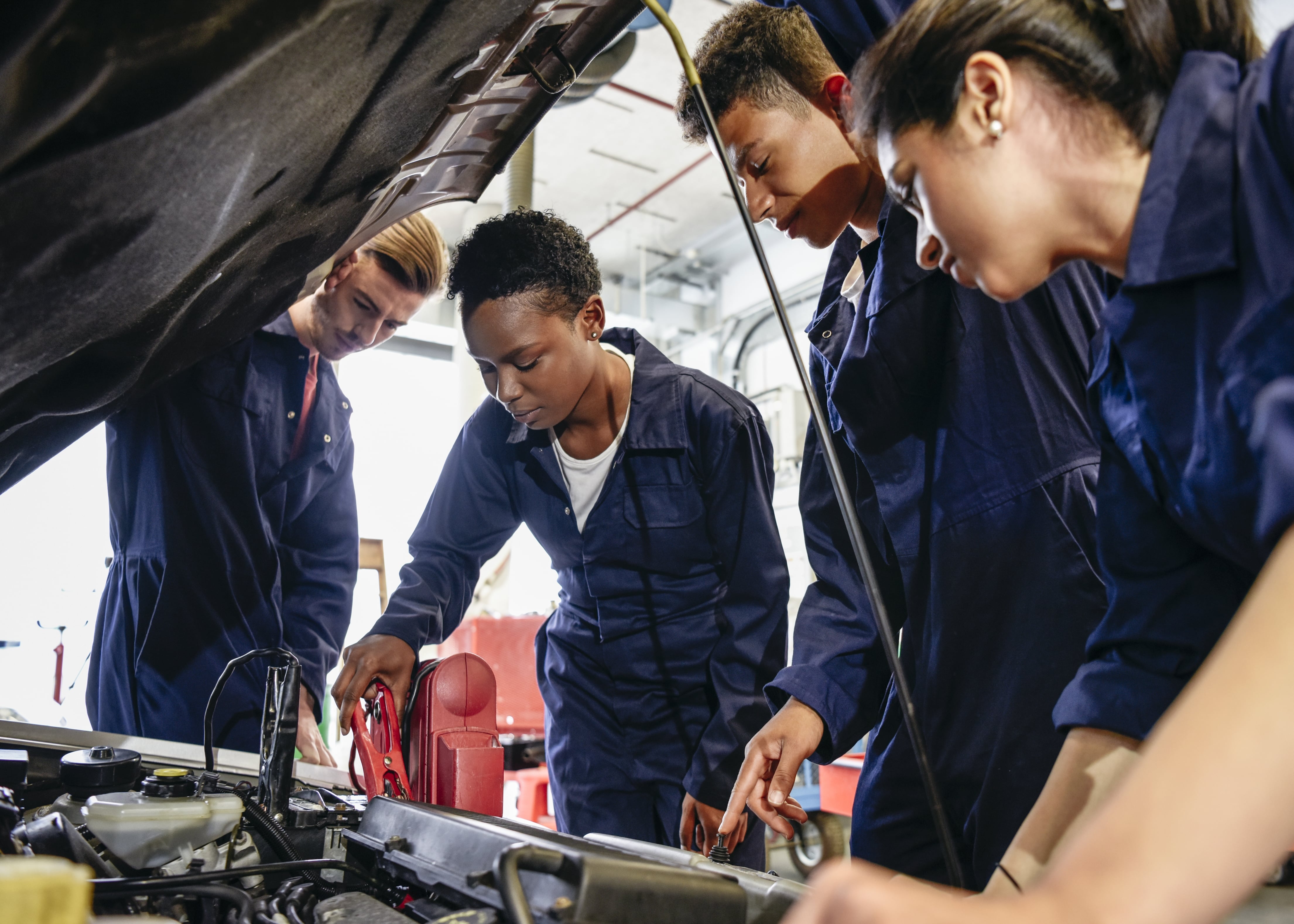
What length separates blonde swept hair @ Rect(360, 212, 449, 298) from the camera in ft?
6.04

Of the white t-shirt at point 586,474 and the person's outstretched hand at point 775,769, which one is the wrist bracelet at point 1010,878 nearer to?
the person's outstretched hand at point 775,769

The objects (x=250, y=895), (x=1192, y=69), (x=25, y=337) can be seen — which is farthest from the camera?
(x=25, y=337)

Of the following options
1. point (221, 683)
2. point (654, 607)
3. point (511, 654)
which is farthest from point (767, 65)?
point (511, 654)

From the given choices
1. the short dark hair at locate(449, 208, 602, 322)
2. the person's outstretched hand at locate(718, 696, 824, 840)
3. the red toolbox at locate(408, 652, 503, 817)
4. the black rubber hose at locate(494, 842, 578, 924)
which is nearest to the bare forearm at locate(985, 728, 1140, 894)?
the black rubber hose at locate(494, 842, 578, 924)

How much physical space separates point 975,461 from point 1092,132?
52cm

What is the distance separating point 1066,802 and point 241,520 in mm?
1627

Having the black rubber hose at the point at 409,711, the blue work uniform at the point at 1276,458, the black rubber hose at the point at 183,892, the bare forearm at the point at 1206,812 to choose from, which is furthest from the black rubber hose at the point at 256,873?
the blue work uniform at the point at 1276,458

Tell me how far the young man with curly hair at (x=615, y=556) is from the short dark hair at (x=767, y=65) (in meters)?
0.51

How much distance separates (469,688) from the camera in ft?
4.21

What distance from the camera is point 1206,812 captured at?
346 millimetres

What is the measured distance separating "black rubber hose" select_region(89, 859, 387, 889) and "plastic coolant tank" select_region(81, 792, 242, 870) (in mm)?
45

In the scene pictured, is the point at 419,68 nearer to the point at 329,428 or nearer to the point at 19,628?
the point at 329,428

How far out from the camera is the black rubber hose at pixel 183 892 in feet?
2.16

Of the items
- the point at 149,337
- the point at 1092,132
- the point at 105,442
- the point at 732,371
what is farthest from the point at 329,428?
the point at 732,371
